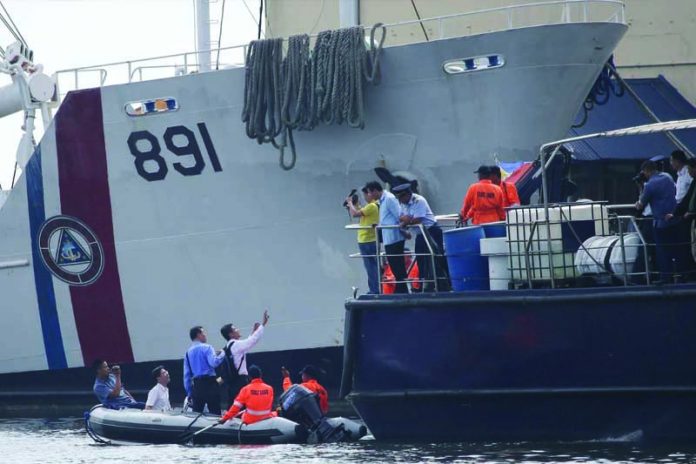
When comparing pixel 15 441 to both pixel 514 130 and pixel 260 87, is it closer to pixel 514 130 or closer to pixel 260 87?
pixel 260 87

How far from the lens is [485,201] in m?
14.8

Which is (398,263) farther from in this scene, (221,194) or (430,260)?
(221,194)

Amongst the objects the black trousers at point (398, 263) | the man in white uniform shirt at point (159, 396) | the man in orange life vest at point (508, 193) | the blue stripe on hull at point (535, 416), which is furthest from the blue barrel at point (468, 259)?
the man in white uniform shirt at point (159, 396)

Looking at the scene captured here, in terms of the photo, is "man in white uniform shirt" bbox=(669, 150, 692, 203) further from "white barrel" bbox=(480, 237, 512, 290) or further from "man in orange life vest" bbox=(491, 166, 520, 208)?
"man in orange life vest" bbox=(491, 166, 520, 208)

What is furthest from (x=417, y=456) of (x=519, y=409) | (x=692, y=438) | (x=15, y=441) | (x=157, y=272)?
(x=157, y=272)

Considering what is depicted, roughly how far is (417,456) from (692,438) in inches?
94.6

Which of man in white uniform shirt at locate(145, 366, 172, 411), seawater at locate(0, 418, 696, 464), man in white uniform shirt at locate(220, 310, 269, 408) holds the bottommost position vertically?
seawater at locate(0, 418, 696, 464)

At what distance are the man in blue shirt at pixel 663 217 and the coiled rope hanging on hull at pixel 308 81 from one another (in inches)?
224

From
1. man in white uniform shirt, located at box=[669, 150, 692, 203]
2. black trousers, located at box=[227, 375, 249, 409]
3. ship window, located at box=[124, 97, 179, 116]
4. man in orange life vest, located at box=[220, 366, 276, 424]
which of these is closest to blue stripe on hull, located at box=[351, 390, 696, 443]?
man in orange life vest, located at box=[220, 366, 276, 424]

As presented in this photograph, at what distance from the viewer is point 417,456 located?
13.3 metres

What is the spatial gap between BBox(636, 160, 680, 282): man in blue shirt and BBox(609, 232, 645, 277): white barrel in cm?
19

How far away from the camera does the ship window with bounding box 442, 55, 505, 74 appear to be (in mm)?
18516

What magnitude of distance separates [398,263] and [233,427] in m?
2.50

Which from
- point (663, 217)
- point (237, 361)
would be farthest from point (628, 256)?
point (237, 361)
